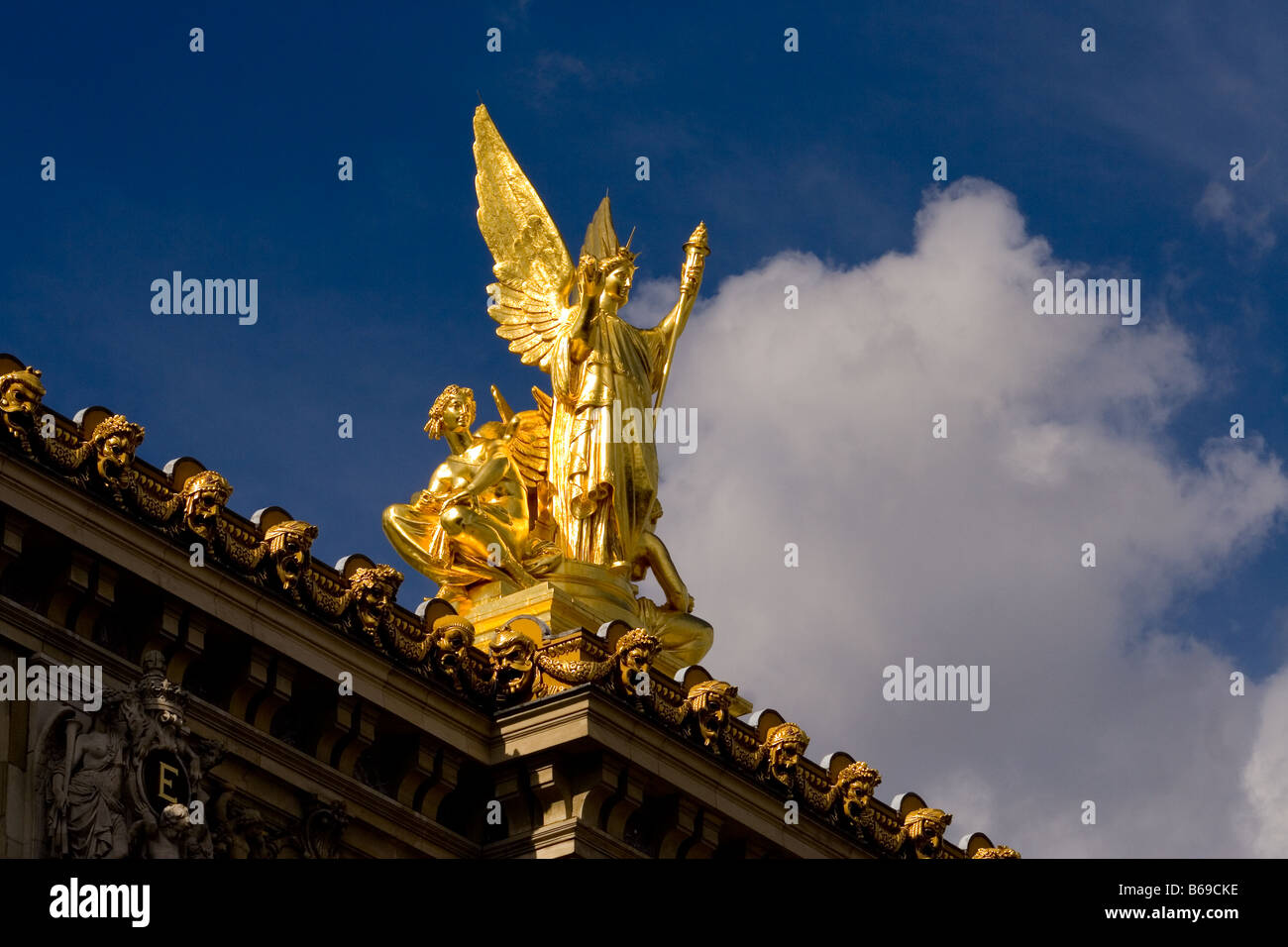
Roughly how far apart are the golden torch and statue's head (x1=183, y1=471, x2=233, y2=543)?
1133 centimetres

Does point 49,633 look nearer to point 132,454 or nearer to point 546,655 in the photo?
point 132,454

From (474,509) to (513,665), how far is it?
4855 mm

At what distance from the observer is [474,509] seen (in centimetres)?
4112

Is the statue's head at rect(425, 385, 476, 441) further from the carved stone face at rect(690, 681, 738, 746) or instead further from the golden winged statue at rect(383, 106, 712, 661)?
the carved stone face at rect(690, 681, 738, 746)

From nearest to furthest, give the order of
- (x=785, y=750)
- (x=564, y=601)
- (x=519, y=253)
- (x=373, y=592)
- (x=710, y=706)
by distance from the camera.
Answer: (x=373, y=592) → (x=710, y=706) → (x=785, y=750) → (x=564, y=601) → (x=519, y=253)

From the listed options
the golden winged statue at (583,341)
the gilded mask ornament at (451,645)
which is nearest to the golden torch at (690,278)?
the golden winged statue at (583,341)

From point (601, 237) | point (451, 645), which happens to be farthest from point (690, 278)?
point (451, 645)

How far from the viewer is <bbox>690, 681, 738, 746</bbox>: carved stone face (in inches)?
1475

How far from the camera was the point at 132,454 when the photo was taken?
108ft

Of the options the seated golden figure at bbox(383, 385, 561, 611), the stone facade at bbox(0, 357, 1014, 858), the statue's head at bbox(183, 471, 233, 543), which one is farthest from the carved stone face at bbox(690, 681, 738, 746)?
the statue's head at bbox(183, 471, 233, 543)

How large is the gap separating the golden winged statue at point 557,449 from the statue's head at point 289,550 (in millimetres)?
6350

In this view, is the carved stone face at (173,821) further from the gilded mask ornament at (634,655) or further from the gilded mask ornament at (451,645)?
the gilded mask ornament at (634,655)

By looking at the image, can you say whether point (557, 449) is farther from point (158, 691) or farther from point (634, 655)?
point (158, 691)
